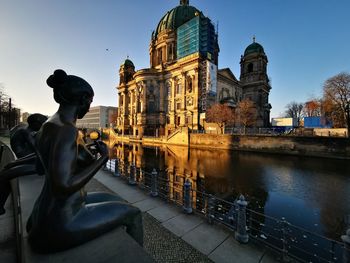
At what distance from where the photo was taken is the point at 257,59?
54375 mm

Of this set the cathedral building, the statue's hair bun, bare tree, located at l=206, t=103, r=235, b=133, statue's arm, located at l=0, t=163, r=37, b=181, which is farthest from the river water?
the cathedral building

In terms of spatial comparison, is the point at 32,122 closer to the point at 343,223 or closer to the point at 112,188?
the point at 112,188

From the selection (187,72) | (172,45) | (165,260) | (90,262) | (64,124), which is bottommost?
(165,260)

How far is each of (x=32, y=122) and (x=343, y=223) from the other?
12.0 meters

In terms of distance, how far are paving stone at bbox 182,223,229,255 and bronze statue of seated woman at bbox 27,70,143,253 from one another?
3056 mm

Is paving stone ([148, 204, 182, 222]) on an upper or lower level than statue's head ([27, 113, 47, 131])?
lower

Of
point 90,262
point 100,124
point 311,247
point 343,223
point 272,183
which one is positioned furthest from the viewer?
point 100,124

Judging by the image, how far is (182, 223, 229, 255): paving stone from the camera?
14.3 feet

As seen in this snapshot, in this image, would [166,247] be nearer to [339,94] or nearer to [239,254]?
[239,254]

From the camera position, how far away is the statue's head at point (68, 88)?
1.96 meters

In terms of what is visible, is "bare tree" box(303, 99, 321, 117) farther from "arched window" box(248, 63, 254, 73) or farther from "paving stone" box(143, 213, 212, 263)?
"paving stone" box(143, 213, 212, 263)

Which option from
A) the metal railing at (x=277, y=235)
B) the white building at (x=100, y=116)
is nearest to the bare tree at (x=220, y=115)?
the metal railing at (x=277, y=235)

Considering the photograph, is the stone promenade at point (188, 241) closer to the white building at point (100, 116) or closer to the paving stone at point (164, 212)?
the paving stone at point (164, 212)

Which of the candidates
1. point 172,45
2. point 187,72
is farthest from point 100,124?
point 187,72
